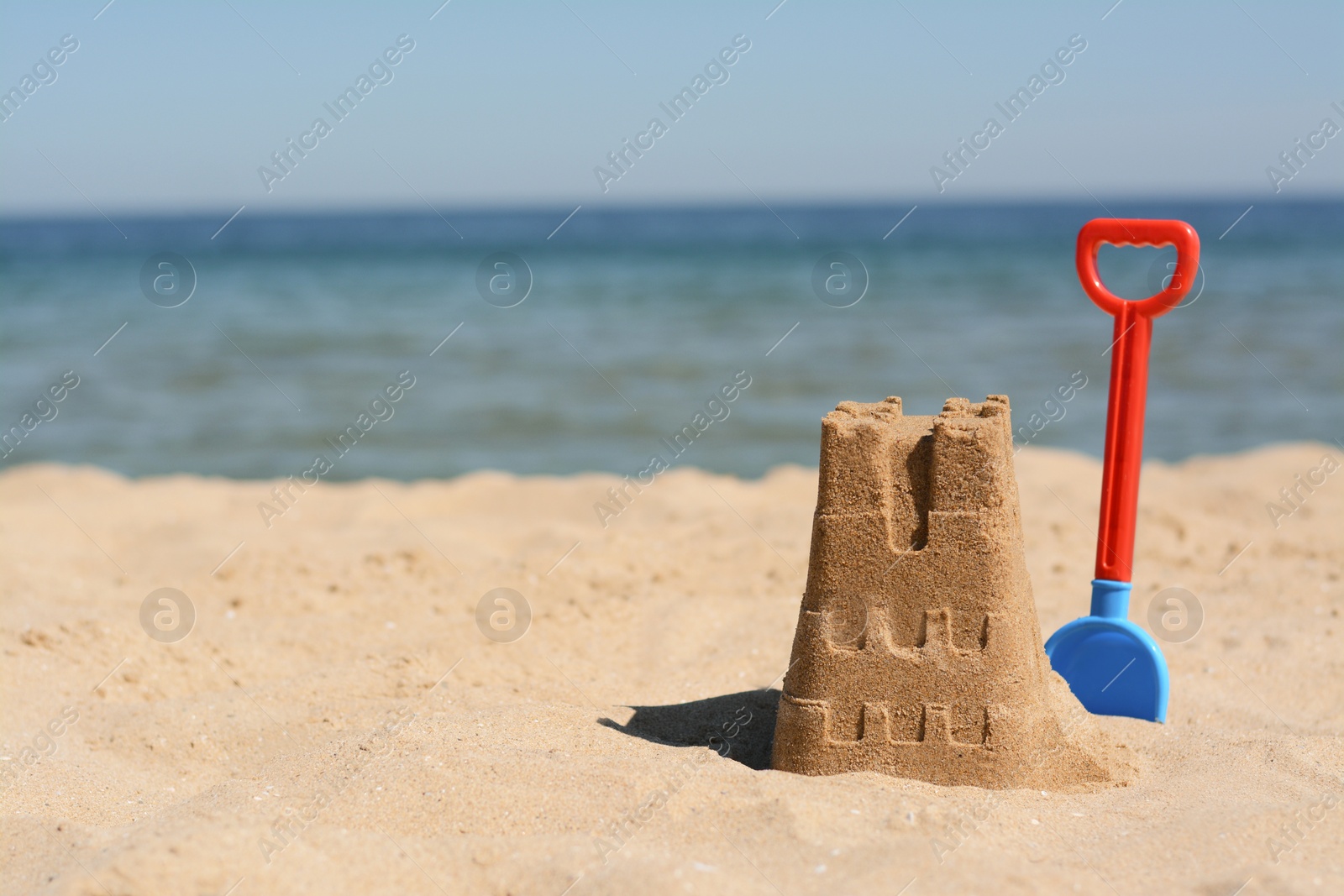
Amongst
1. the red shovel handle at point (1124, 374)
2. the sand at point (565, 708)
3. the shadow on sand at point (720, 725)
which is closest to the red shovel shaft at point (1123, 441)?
the red shovel handle at point (1124, 374)

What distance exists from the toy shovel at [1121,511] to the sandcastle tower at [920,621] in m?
0.60

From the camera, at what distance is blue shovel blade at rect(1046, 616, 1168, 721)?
308cm

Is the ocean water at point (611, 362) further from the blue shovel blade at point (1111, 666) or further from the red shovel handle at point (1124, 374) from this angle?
the red shovel handle at point (1124, 374)

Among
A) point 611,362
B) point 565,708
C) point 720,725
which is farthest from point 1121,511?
point 611,362

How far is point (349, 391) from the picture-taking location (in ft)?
32.9

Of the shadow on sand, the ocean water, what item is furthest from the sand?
the ocean water

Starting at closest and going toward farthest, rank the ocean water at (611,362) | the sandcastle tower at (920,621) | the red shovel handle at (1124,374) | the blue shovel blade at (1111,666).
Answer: the sandcastle tower at (920,621), the red shovel handle at (1124,374), the blue shovel blade at (1111,666), the ocean water at (611,362)

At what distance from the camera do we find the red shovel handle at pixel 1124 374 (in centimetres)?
286

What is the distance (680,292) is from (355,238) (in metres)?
28.8

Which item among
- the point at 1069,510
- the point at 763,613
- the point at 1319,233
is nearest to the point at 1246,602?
the point at 1069,510

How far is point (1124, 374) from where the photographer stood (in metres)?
2.92

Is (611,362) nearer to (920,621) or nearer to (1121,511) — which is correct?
(1121,511)

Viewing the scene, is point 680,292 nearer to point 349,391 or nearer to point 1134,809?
point 349,391

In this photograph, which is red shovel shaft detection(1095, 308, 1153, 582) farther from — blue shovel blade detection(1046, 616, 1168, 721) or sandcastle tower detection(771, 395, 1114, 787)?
sandcastle tower detection(771, 395, 1114, 787)
